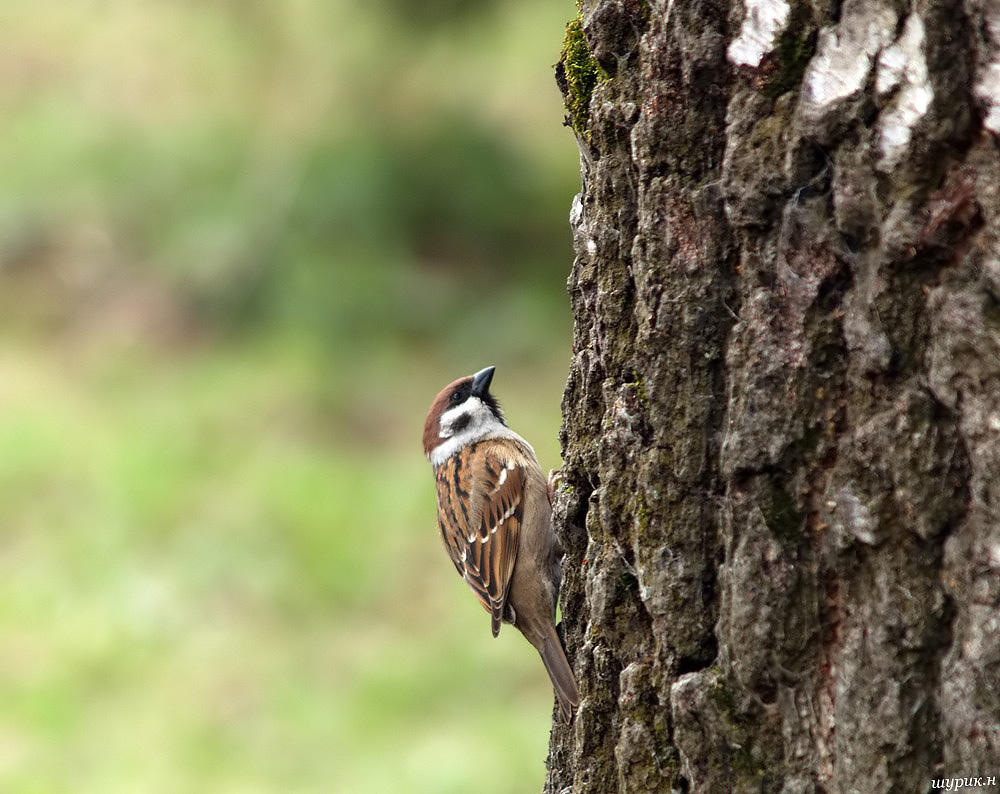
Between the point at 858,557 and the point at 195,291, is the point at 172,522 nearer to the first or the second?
the point at 195,291

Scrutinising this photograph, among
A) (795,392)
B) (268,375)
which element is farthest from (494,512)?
(268,375)

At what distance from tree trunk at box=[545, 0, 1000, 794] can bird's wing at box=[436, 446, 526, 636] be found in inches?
58.7

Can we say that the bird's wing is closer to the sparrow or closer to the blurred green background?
the sparrow

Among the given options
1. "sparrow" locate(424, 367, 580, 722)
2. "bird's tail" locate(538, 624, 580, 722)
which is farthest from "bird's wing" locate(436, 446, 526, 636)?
"bird's tail" locate(538, 624, 580, 722)

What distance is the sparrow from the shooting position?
3.58 meters

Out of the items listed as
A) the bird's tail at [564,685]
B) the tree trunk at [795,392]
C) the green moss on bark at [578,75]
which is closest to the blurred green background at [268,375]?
the bird's tail at [564,685]

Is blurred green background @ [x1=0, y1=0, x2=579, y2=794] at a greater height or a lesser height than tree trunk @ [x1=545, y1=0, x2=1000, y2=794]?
greater

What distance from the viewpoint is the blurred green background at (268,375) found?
5.15 meters

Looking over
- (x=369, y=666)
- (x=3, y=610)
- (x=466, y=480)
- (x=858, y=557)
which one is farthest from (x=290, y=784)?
(x=858, y=557)

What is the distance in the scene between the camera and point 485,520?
3.86 meters

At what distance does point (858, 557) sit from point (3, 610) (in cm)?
507

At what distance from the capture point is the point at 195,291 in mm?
8594

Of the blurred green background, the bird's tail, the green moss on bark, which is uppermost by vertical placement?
the blurred green background

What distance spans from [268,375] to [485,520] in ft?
13.6
